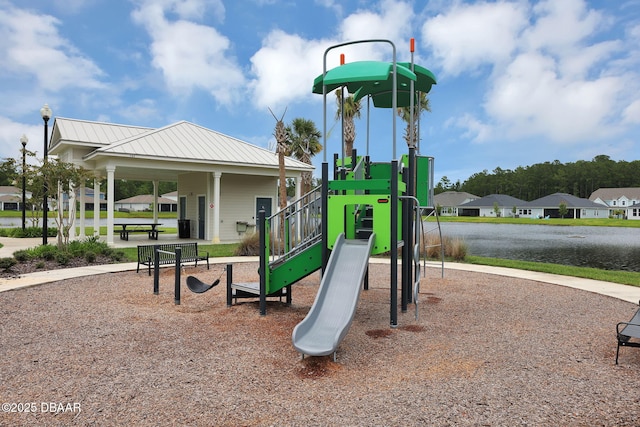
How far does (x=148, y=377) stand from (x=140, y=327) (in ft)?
6.76

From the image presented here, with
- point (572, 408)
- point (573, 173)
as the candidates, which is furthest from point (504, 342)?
point (573, 173)

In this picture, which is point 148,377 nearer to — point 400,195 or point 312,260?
point 312,260

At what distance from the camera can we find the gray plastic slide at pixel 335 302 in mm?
5081

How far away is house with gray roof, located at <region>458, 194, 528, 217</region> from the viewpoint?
76438 mm

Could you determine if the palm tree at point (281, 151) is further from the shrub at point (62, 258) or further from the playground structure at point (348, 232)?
the playground structure at point (348, 232)

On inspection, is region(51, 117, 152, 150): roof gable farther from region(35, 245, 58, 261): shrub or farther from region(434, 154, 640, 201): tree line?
region(434, 154, 640, 201): tree line

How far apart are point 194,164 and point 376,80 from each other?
13.8 meters

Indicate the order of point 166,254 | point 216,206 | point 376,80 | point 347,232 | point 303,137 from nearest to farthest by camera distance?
1. point 376,80
2. point 347,232
3. point 166,254
4. point 216,206
5. point 303,137

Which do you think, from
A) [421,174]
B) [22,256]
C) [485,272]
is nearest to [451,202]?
[485,272]

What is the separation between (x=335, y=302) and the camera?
578cm

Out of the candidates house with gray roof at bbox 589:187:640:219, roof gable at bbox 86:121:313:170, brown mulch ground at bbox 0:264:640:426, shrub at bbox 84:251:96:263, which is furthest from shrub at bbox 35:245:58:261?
house with gray roof at bbox 589:187:640:219

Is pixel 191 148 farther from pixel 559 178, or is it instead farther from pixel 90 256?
pixel 559 178

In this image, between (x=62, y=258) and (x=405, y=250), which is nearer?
(x=405, y=250)

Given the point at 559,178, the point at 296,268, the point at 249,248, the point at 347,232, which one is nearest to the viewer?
the point at 296,268
